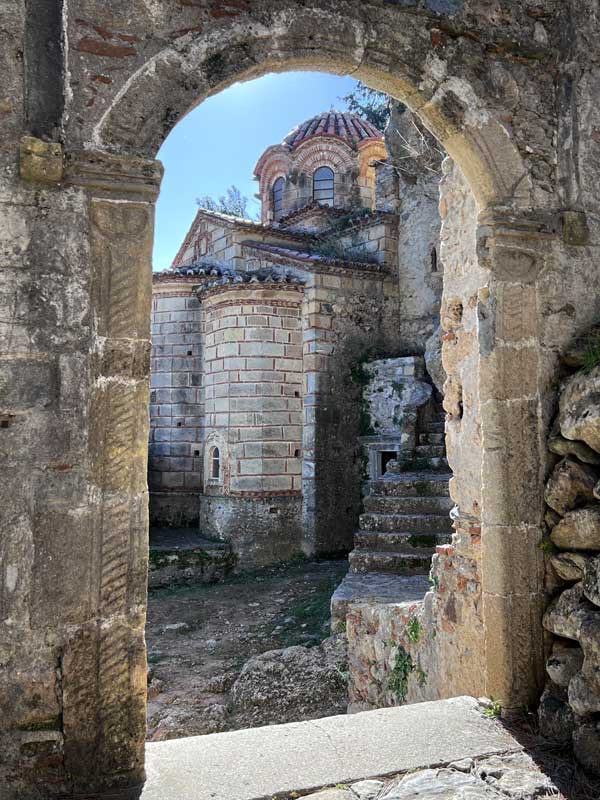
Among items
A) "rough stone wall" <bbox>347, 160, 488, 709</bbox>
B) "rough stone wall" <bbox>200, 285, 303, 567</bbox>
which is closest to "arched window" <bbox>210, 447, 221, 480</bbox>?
"rough stone wall" <bbox>200, 285, 303, 567</bbox>

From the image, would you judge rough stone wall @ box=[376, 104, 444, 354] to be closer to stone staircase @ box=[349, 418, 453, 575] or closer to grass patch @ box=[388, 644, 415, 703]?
stone staircase @ box=[349, 418, 453, 575]

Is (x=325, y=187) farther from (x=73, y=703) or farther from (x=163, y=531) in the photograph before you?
(x=73, y=703)

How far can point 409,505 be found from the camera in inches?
348

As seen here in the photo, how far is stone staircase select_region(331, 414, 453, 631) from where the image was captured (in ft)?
23.3

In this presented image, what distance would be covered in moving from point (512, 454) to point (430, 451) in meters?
6.99

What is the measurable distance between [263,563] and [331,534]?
4.14ft

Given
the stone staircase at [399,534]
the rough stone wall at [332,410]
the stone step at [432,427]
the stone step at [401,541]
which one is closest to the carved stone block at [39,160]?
the stone staircase at [399,534]

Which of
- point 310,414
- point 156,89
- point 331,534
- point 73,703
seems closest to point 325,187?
point 310,414

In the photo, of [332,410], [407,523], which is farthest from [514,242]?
[332,410]

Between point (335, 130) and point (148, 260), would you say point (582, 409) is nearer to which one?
point (148, 260)

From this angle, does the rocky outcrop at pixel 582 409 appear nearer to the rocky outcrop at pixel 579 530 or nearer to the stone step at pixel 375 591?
the rocky outcrop at pixel 579 530

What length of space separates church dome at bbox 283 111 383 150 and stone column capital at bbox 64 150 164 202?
50.9ft

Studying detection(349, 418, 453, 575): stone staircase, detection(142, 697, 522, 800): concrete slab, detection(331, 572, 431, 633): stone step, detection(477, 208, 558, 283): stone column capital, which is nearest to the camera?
detection(142, 697, 522, 800): concrete slab

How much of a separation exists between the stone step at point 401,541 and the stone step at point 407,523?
0.11m
